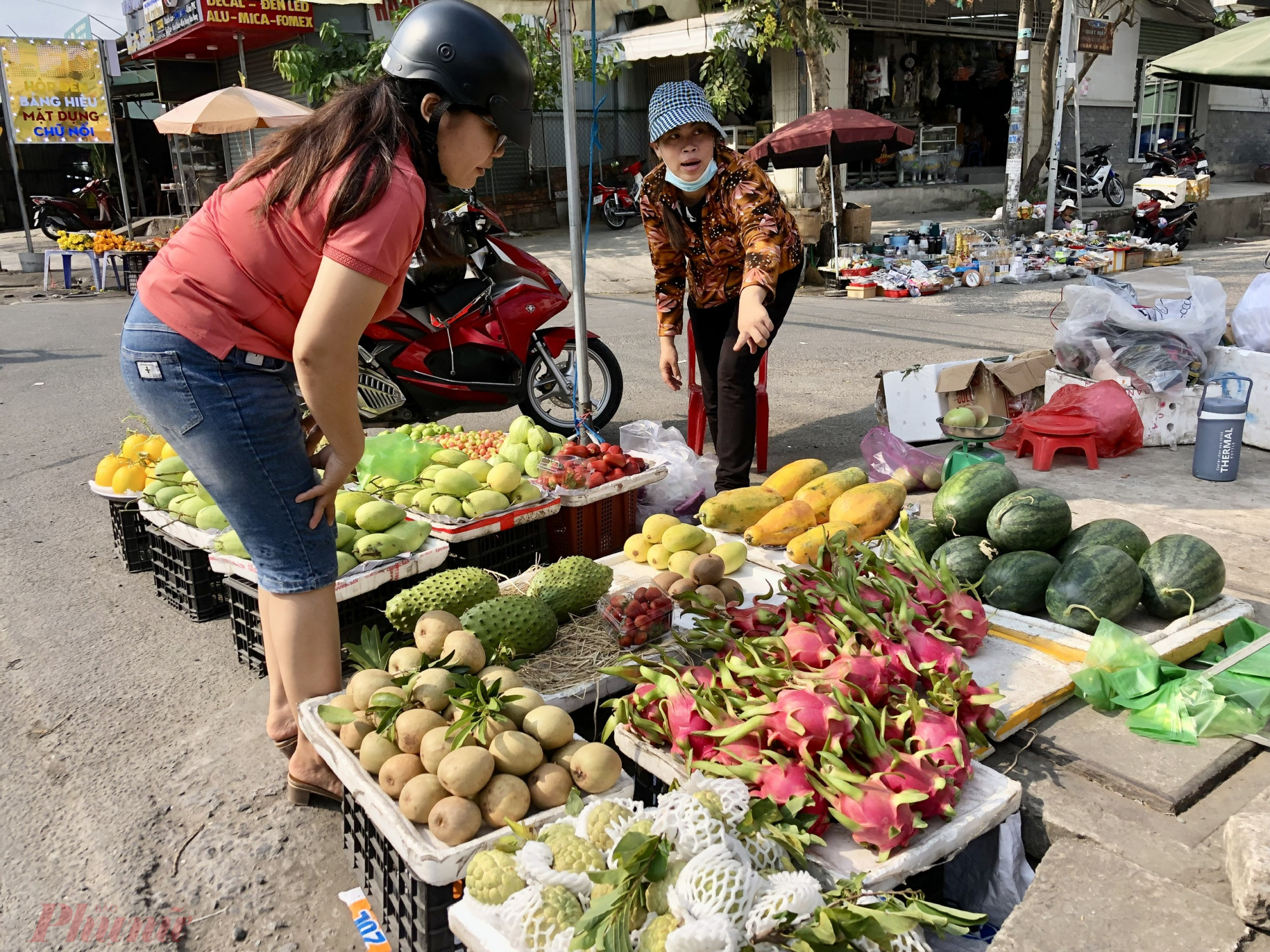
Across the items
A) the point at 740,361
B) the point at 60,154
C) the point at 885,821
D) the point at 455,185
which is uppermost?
the point at 60,154

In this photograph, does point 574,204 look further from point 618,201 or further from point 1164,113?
point 1164,113

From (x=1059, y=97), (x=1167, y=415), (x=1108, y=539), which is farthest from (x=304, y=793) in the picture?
(x=1059, y=97)

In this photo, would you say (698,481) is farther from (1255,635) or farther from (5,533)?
(5,533)

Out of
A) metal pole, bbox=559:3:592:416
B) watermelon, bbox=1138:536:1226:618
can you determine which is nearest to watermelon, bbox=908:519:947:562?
watermelon, bbox=1138:536:1226:618

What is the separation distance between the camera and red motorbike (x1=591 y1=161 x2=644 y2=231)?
1794 centimetres

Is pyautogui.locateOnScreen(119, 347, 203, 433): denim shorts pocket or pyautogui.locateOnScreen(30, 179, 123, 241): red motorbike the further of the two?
pyautogui.locateOnScreen(30, 179, 123, 241): red motorbike

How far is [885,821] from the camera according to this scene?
6.15 ft

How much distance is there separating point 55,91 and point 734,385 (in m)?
18.0

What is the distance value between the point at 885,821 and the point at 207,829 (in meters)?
1.87

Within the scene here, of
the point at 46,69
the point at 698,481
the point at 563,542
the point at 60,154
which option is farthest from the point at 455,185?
the point at 60,154

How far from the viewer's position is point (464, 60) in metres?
2.12

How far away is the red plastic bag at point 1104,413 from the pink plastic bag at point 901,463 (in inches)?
24.1

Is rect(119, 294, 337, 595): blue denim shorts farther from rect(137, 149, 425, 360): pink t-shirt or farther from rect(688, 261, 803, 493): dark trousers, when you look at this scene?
rect(688, 261, 803, 493): dark trousers

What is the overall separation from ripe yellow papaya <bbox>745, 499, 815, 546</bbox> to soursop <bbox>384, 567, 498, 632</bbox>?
113 cm
